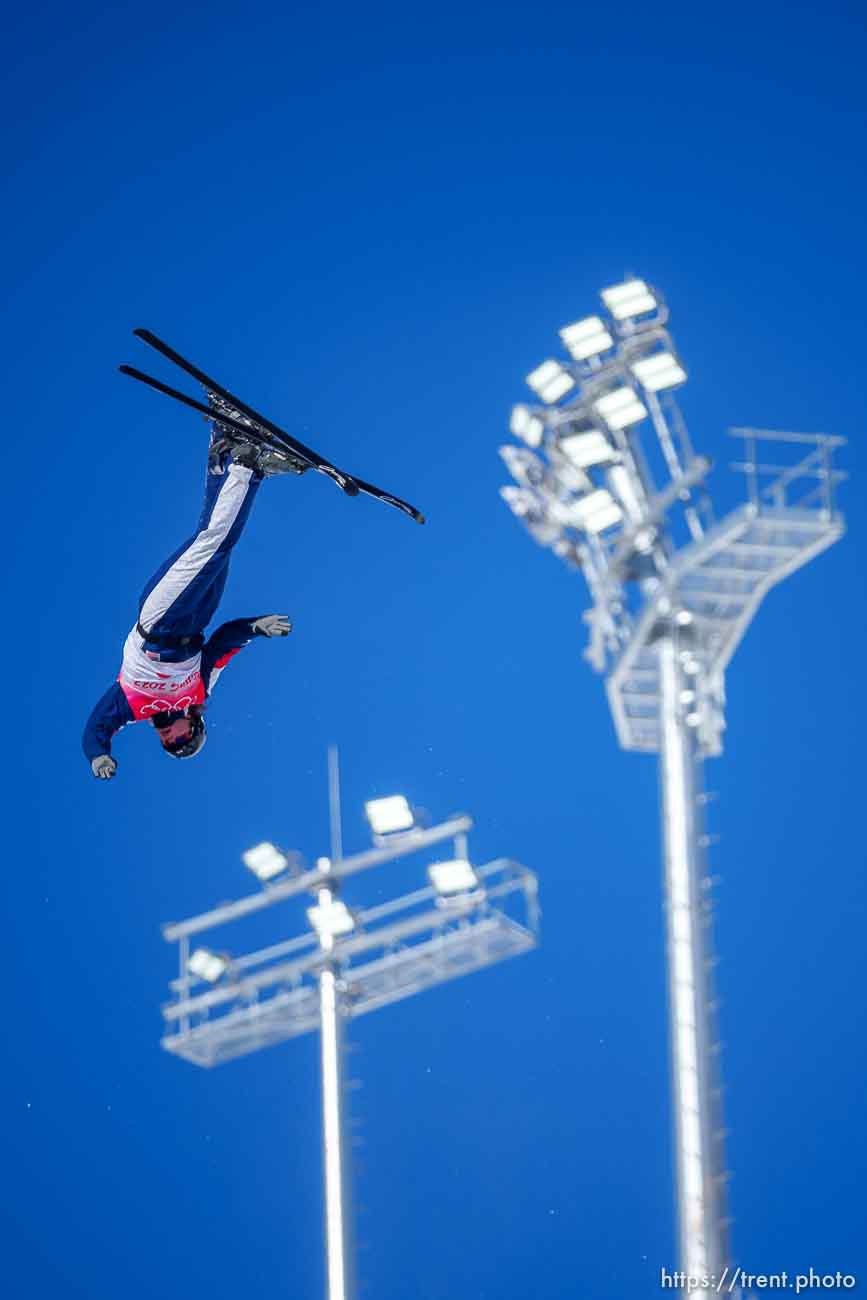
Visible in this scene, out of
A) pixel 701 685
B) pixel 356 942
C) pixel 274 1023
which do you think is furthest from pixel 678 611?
pixel 274 1023

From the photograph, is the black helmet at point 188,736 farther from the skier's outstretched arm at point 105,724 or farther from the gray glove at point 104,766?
the gray glove at point 104,766

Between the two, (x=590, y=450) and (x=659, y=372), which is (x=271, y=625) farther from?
(x=659, y=372)

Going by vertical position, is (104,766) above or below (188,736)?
below

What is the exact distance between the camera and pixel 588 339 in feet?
47.7

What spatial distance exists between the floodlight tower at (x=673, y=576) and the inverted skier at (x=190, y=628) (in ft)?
8.27

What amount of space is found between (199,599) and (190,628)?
0.32 m

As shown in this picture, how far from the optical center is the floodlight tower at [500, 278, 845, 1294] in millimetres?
11297

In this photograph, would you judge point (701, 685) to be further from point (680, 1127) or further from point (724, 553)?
point (680, 1127)

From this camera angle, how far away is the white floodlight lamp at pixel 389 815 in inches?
689

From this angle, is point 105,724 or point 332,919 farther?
point 332,919

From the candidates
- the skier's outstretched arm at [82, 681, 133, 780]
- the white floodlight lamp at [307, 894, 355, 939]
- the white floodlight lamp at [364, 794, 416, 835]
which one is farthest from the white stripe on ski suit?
the white floodlight lamp at [307, 894, 355, 939]

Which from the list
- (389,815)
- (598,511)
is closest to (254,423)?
(598,511)

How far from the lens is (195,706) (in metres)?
12.2

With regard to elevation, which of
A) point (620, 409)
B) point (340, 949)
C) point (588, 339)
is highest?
point (588, 339)
